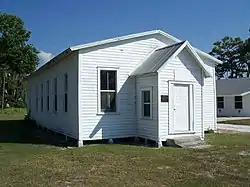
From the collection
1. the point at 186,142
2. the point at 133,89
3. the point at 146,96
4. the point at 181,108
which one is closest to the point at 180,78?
the point at 181,108

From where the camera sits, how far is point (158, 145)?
1209 cm

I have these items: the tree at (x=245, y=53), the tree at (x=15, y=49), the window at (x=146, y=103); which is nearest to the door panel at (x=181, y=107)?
the window at (x=146, y=103)

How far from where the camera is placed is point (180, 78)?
42.0ft

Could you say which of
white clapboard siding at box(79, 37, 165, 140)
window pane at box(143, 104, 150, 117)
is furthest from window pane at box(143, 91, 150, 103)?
white clapboard siding at box(79, 37, 165, 140)

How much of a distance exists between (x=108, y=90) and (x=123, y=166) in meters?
5.20

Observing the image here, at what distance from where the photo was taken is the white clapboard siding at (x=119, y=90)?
1271 centimetres

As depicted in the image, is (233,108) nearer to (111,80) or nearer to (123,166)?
(111,80)

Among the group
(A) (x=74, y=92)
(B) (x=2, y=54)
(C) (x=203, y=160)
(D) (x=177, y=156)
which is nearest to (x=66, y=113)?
(A) (x=74, y=92)

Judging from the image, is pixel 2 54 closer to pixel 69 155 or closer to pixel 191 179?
pixel 69 155

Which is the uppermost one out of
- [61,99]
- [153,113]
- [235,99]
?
[235,99]

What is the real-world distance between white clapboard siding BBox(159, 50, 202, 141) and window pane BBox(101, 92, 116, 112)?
6.91 ft

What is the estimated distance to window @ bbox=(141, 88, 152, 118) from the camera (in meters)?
12.8

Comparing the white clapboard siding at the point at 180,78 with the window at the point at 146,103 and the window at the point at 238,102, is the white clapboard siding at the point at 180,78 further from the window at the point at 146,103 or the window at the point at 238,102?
the window at the point at 238,102

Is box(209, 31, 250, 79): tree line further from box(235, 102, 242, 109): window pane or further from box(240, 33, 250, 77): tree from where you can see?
box(235, 102, 242, 109): window pane
